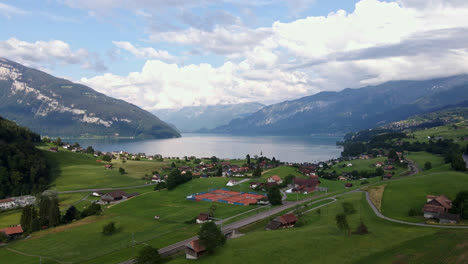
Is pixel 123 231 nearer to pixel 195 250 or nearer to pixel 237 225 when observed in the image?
pixel 237 225

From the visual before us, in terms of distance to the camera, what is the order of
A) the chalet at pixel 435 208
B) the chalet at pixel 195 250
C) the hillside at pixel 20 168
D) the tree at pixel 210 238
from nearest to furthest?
the chalet at pixel 195 250 < the tree at pixel 210 238 < the chalet at pixel 435 208 < the hillside at pixel 20 168

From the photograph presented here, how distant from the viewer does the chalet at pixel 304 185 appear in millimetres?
97500

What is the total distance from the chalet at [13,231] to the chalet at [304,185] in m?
72.6

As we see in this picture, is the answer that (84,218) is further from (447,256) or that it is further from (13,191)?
(447,256)

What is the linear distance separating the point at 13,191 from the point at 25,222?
1809 inches

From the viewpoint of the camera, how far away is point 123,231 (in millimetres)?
63938

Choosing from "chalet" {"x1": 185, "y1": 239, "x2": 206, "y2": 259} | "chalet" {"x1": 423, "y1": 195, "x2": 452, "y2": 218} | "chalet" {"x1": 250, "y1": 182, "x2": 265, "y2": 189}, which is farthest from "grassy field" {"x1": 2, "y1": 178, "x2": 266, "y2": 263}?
"chalet" {"x1": 423, "y1": 195, "x2": 452, "y2": 218}

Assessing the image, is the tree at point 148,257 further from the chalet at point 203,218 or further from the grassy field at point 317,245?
the chalet at point 203,218

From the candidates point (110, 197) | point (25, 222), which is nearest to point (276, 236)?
point (25, 222)

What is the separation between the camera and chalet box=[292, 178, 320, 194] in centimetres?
9750

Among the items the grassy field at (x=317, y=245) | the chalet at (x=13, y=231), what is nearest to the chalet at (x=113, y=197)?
the chalet at (x=13, y=231)

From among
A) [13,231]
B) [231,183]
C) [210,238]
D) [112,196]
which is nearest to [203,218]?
[210,238]

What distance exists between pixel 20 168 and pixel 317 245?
117951 millimetres

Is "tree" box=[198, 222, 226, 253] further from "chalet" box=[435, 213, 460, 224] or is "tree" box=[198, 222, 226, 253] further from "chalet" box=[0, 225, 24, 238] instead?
"chalet" box=[0, 225, 24, 238]
